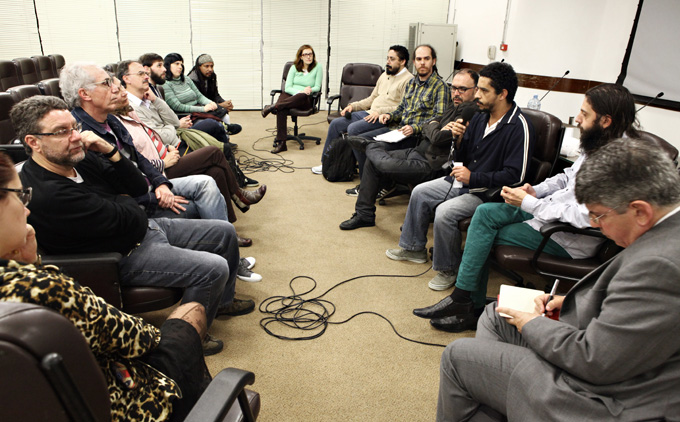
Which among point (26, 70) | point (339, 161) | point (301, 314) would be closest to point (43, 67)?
point (26, 70)

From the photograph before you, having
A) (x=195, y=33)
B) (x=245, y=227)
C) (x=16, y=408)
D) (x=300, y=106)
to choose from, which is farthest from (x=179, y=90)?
(x=16, y=408)

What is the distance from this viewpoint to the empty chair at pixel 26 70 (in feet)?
15.7

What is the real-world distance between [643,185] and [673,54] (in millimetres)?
3073

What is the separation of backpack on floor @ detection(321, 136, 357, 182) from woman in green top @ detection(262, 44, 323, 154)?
3.68 ft

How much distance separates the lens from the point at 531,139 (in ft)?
8.12

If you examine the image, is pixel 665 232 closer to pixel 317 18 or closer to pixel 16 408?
pixel 16 408

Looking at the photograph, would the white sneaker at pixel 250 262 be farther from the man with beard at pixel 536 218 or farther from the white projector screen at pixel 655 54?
the white projector screen at pixel 655 54

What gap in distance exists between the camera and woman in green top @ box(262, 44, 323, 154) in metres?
5.42

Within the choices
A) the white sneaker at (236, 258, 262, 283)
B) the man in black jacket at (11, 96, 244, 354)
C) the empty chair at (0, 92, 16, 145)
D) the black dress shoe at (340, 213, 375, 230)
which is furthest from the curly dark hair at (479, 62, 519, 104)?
the empty chair at (0, 92, 16, 145)

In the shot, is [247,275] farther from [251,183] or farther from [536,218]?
[251,183]

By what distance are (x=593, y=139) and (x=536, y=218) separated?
47 cm

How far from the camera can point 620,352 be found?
1018 millimetres

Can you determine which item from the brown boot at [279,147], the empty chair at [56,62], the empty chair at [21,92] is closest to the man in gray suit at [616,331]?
the empty chair at [21,92]

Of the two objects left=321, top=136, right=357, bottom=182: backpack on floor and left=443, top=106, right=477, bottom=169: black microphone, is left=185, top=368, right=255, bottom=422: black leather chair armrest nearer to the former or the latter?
left=443, top=106, right=477, bottom=169: black microphone
